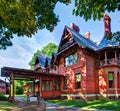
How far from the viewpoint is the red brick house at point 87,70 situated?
28500 millimetres

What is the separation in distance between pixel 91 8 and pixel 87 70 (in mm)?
19898

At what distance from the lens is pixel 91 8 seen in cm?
984

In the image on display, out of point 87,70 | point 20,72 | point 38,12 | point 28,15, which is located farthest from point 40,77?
point 28,15

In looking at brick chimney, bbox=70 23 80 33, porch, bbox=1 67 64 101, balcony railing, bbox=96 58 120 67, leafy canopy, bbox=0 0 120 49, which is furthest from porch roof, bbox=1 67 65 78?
brick chimney, bbox=70 23 80 33

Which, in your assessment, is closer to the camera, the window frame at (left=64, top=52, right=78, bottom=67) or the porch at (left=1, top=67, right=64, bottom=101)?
the porch at (left=1, top=67, right=64, bottom=101)

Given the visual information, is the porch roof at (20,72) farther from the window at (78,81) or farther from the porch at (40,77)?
the window at (78,81)

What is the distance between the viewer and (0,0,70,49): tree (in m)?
12.4

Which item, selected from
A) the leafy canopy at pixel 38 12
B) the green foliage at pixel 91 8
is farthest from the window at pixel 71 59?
the green foliage at pixel 91 8

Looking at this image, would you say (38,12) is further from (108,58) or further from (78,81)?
(108,58)

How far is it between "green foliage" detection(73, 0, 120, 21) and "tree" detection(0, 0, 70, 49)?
364cm

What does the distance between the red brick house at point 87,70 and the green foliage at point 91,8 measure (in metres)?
17.9

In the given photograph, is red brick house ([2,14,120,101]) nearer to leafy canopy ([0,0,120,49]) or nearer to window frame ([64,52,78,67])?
window frame ([64,52,78,67])

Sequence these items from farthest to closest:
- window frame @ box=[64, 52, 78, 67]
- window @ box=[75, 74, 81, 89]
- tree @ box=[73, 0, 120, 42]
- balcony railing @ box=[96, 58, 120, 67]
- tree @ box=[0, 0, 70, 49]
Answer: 1. window frame @ box=[64, 52, 78, 67]
2. window @ box=[75, 74, 81, 89]
3. balcony railing @ box=[96, 58, 120, 67]
4. tree @ box=[0, 0, 70, 49]
5. tree @ box=[73, 0, 120, 42]

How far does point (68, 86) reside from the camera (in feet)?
107
